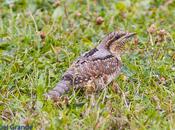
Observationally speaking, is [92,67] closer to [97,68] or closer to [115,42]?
[97,68]

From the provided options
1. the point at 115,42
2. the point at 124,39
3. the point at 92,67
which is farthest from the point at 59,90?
the point at 124,39

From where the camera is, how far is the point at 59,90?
6645 mm

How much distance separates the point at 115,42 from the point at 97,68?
0.57m

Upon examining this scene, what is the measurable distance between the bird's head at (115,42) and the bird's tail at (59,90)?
2.80 feet

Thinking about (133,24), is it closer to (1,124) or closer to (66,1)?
(66,1)

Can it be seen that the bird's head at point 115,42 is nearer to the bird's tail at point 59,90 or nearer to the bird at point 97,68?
the bird at point 97,68

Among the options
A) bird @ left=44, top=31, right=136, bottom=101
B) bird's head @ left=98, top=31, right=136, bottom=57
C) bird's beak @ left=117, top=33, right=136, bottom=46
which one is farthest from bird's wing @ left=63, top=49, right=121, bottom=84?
bird's beak @ left=117, top=33, right=136, bottom=46

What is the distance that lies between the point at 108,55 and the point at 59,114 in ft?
4.67

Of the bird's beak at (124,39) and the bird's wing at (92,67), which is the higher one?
the bird's beak at (124,39)

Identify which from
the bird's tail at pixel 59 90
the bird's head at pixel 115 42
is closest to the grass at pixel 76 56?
the bird's tail at pixel 59 90

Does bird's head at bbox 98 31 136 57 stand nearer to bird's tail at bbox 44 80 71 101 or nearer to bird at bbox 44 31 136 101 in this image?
bird at bbox 44 31 136 101

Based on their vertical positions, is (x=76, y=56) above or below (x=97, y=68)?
below

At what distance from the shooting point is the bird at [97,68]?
6691 mm

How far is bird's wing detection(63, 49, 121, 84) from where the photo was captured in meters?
6.77
